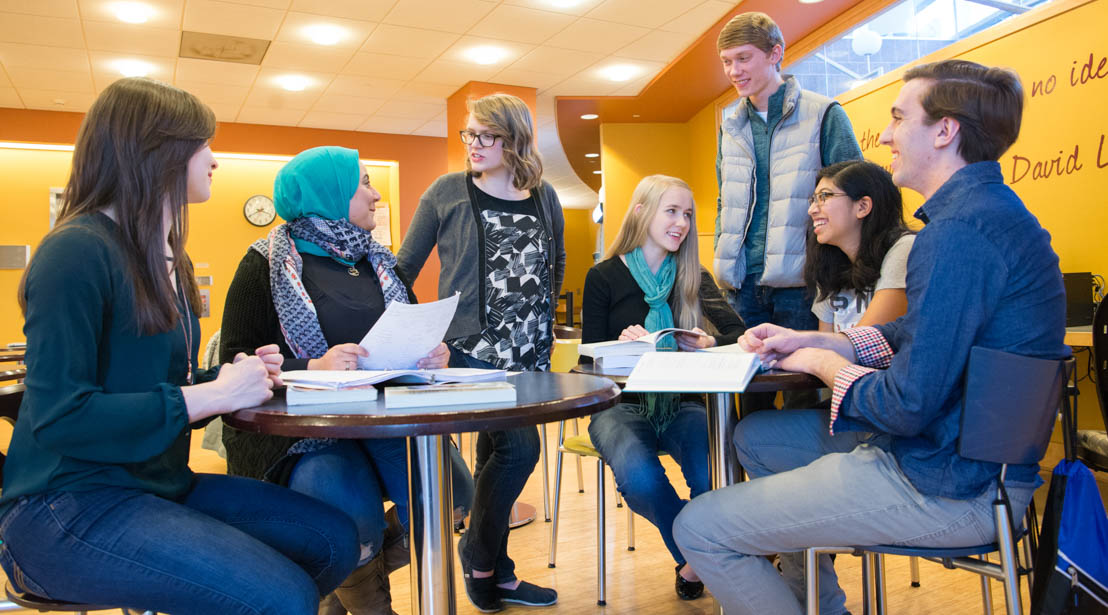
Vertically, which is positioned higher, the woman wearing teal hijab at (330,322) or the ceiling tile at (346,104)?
the ceiling tile at (346,104)

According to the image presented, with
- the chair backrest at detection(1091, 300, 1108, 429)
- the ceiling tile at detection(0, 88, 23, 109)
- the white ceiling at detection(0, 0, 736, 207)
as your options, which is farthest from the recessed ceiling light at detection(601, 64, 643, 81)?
the chair backrest at detection(1091, 300, 1108, 429)

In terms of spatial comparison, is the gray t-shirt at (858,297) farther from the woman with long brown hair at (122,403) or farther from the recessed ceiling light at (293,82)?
the recessed ceiling light at (293,82)

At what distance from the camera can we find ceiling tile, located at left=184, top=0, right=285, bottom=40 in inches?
212

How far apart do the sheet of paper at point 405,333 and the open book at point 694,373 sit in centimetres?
38

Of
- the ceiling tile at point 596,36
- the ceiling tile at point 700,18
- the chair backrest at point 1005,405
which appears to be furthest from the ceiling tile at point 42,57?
the chair backrest at point 1005,405

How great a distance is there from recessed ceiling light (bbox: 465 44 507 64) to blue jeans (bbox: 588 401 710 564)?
16.6 ft

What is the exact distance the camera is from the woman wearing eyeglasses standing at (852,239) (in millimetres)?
2072

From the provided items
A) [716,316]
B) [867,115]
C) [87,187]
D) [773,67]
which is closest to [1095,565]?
[716,316]

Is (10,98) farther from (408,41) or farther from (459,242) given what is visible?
(459,242)

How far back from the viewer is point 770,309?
8.57ft

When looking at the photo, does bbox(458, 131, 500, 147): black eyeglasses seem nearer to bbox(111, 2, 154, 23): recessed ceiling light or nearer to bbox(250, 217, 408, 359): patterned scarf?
bbox(250, 217, 408, 359): patterned scarf

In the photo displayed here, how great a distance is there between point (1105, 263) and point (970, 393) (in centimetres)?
327

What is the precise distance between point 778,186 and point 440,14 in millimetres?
3979

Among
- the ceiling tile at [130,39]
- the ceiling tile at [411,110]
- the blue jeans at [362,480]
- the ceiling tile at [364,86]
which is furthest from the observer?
the ceiling tile at [411,110]
